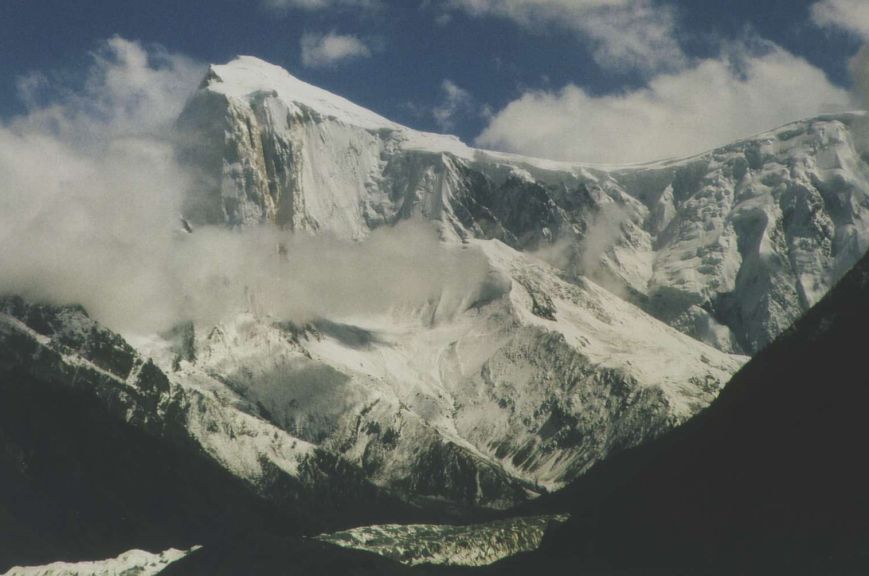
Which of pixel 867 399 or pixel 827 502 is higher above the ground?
pixel 867 399

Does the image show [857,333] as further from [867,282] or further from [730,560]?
Answer: [730,560]

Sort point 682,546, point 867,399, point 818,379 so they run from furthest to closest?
point 682,546 → point 818,379 → point 867,399

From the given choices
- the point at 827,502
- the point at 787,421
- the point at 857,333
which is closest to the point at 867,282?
the point at 857,333

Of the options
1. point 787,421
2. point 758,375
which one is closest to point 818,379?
point 787,421

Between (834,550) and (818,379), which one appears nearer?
(834,550)

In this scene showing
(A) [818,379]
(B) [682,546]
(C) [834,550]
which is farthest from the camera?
A: (B) [682,546]

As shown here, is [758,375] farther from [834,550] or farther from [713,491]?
[834,550]

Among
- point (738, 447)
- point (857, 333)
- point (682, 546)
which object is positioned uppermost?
point (857, 333)
